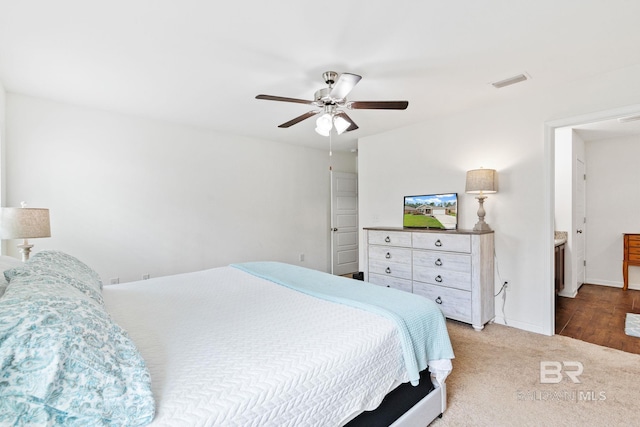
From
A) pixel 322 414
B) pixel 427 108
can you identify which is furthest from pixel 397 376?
pixel 427 108

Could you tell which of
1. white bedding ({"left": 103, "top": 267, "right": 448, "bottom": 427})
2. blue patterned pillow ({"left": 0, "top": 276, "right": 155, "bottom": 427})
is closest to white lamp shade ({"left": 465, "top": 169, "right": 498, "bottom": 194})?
white bedding ({"left": 103, "top": 267, "right": 448, "bottom": 427})

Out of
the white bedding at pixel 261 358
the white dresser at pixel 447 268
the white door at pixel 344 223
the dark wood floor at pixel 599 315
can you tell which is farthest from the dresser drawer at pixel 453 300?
the white door at pixel 344 223

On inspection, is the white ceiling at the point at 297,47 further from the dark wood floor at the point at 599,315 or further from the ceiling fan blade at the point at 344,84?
the dark wood floor at the point at 599,315

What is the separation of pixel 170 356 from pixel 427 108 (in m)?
3.29

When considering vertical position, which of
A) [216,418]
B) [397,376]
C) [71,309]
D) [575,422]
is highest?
[71,309]

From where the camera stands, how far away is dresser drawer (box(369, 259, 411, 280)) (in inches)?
140

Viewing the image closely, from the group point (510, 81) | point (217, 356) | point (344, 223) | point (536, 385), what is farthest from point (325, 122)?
point (344, 223)

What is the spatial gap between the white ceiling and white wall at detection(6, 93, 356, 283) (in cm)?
42

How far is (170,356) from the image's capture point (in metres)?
1.19

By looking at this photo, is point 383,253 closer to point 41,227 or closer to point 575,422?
point 575,422

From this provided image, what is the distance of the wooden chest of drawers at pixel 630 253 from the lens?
4.27m

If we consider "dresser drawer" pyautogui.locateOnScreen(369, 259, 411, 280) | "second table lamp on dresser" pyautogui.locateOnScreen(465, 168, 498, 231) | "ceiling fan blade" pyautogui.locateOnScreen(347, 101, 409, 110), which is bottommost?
"dresser drawer" pyautogui.locateOnScreen(369, 259, 411, 280)

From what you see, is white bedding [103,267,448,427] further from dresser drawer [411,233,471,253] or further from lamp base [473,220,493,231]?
lamp base [473,220,493,231]
